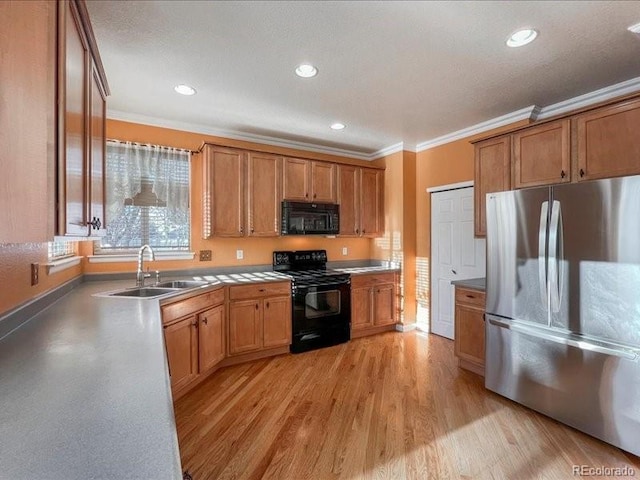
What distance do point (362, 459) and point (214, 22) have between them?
2756 millimetres

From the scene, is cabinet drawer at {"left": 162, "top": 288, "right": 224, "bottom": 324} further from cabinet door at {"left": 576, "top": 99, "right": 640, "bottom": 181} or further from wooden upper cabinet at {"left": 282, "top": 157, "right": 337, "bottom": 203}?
cabinet door at {"left": 576, "top": 99, "right": 640, "bottom": 181}

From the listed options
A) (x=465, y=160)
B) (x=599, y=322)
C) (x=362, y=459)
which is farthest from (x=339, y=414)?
(x=465, y=160)

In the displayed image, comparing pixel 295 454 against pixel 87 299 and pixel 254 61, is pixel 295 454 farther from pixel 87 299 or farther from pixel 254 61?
pixel 254 61

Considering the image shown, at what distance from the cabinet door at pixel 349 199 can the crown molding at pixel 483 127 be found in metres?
1.02

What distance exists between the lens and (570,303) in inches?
83.6

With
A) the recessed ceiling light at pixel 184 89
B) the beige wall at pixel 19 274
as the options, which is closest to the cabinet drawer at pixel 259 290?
the beige wall at pixel 19 274

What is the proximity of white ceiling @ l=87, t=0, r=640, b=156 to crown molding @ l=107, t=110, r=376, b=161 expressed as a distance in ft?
0.11

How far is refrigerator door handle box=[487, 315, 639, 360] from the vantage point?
1910 millimetres

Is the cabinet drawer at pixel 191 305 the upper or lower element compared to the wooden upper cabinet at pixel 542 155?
lower

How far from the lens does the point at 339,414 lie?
237 cm

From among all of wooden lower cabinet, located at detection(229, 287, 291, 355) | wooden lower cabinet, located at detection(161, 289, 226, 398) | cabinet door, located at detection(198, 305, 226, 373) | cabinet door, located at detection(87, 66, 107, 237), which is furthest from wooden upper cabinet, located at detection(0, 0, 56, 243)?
wooden lower cabinet, located at detection(229, 287, 291, 355)

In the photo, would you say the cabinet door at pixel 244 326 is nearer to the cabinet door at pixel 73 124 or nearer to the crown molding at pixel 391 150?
the cabinet door at pixel 73 124

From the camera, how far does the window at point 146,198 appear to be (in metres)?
3.14

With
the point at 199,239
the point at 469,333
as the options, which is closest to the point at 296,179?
the point at 199,239
